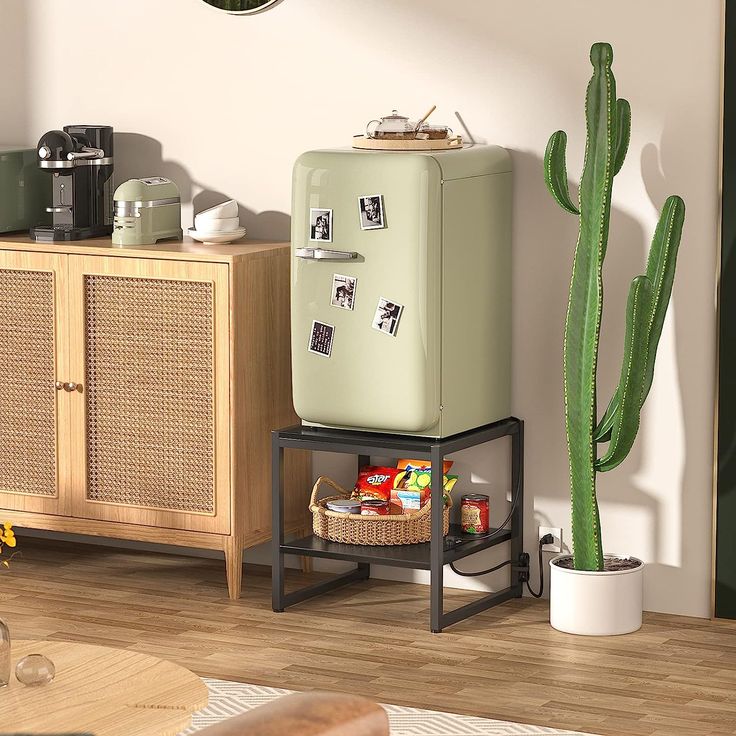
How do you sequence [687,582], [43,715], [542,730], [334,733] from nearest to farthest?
[334,733] → [43,715] → [542,730] → [687,582]

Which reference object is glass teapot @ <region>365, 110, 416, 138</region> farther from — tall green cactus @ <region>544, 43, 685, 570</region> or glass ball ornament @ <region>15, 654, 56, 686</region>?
glass ball ornament @ <region>15, 654, 56, 686</region>

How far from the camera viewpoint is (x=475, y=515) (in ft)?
15.2

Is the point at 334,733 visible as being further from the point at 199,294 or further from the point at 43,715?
the point at 199,294

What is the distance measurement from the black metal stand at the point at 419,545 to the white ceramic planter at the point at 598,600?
30cm

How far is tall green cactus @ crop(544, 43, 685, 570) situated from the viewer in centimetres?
412

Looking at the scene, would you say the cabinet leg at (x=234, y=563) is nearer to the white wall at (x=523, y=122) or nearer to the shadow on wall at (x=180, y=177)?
the white wall at (x=523, y=122)

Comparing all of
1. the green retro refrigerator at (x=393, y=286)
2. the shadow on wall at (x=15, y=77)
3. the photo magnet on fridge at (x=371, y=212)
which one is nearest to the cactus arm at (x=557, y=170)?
the green retro refrigerator at (x=393, y=286)

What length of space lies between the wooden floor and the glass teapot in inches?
55.3

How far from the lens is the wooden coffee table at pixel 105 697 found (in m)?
2.64

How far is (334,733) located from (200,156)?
10.9 feet

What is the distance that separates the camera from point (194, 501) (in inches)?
185

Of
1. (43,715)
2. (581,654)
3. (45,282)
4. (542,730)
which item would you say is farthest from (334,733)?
(45,282)

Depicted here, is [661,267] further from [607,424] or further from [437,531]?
[437,531]

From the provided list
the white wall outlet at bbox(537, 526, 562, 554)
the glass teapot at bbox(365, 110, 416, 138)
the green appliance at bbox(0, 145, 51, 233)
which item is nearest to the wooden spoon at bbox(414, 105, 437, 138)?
the glass teapot at bbox(365, 110, 416, 138)
